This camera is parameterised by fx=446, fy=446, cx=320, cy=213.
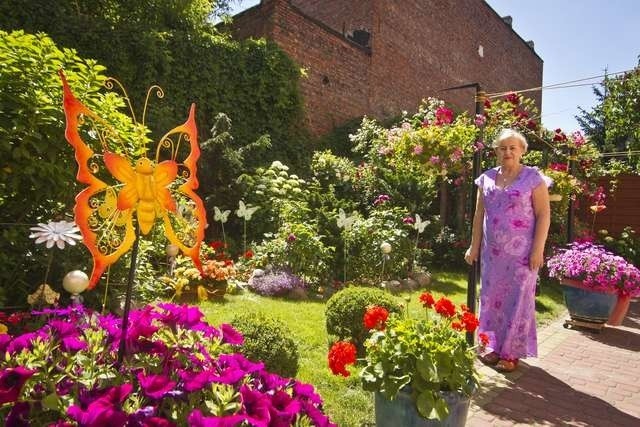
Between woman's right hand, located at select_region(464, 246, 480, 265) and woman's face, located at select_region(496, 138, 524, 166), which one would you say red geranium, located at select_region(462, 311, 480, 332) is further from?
woman's face, located at select_region(496, 138, 524, 166)

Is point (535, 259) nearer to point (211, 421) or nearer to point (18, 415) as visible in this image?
point (211, 421)

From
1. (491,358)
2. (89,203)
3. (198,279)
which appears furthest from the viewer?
(198,279)

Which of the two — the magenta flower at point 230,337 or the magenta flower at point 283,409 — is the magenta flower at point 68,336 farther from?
the magenta flower at point 283,409

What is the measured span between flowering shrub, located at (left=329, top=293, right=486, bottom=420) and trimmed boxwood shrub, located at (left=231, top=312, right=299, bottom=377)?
898 millimetres

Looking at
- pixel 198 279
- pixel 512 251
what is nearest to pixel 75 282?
pixel 198 279

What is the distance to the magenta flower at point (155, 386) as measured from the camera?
1.21 meters

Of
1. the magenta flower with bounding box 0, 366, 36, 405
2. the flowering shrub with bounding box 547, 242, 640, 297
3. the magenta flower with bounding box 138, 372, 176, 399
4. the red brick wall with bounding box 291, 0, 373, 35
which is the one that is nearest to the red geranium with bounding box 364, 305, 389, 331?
the magenta flower with bounding box 138, 372, 176, 399

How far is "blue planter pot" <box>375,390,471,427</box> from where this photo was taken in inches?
83.3

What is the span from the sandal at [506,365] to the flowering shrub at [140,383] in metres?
2.88

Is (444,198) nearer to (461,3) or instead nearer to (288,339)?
(288,339)

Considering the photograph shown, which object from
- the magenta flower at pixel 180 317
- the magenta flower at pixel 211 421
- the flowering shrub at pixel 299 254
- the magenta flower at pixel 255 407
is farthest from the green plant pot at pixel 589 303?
the magenta flower at pixel 211 421

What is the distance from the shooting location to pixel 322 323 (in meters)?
4.82

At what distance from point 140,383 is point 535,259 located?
328cm

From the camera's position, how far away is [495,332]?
3869 mm
